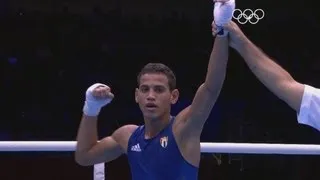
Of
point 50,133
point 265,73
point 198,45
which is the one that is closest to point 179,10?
point 198,45

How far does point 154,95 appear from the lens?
88.8 inches

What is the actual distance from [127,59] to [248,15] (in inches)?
57.7

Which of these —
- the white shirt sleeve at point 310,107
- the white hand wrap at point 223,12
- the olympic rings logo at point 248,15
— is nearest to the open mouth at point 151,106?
the white hand wrap at point 223,12

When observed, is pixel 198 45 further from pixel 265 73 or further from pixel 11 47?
pixel 265 73

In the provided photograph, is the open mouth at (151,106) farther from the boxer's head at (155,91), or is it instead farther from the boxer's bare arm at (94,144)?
the boxer's bare arm at (94,144)

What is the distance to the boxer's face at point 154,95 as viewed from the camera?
2.26 meters

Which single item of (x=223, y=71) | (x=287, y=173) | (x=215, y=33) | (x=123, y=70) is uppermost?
(x=215, y=33)

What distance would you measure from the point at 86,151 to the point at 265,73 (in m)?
1.02

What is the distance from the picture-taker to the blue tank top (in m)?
2.18

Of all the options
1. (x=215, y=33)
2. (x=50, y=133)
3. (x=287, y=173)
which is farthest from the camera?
(x=50, y=133)

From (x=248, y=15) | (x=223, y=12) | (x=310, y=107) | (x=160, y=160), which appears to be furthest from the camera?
(x=248, y=15)

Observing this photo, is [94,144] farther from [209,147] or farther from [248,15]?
[248,15]

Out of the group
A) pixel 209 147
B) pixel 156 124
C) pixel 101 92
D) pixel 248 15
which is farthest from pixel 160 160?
pixel 248 15

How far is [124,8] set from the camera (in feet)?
22.5
